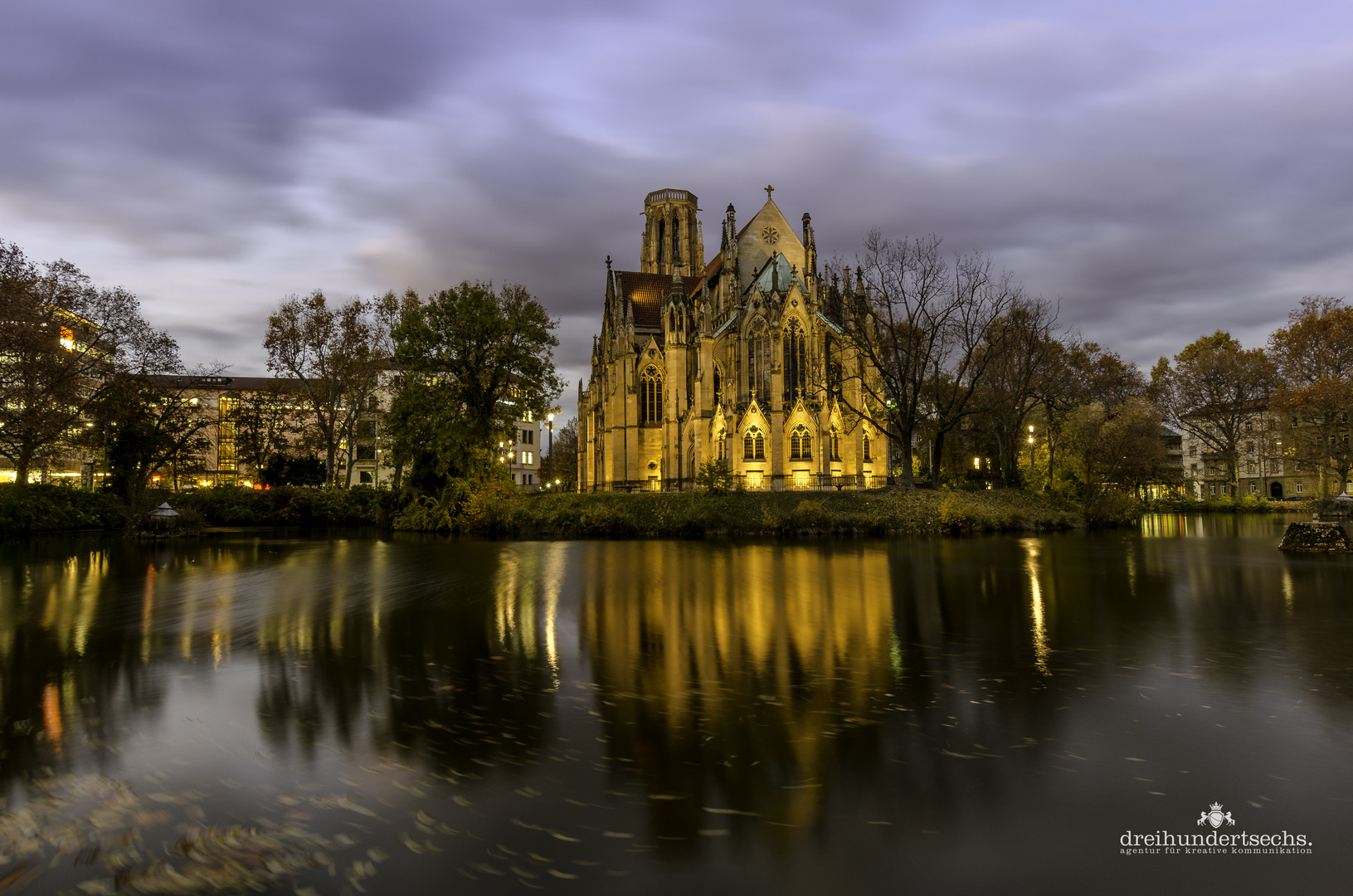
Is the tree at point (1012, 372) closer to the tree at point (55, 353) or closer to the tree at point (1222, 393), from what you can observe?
the tree at point (1222, 393)

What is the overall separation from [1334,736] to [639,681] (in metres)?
4.96

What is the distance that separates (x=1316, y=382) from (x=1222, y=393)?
13.6m

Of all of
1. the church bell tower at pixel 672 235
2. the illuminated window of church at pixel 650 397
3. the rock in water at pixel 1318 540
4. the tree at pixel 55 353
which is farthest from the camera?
the church bell tower at pixel 672 235

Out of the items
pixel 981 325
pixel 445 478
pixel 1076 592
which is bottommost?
pixel 1076 592

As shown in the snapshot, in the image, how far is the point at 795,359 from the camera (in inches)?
1838

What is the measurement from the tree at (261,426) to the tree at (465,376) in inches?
769

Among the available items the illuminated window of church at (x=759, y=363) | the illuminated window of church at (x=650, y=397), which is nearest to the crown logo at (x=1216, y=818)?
the illuminated window of church at (x=759, y=363)

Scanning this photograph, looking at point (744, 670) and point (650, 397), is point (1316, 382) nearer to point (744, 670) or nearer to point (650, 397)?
point (650, 397)

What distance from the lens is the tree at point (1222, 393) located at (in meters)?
59.1

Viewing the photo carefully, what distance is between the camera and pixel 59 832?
357 centimetres

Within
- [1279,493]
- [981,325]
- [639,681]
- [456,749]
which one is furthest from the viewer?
[1279,493]

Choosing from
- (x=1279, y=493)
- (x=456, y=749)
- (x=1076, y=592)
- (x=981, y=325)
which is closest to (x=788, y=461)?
(x=981, y=325)

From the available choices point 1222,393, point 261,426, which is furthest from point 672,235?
point 1222,393

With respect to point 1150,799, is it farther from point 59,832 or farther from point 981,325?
point 981,325
